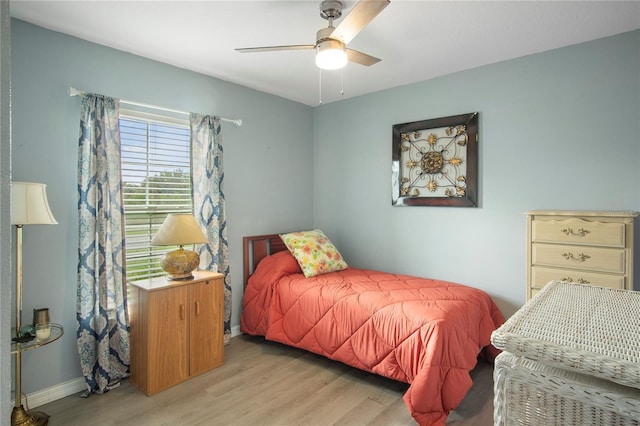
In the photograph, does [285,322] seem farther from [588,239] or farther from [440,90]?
[440,90]

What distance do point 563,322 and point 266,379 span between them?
100 inches

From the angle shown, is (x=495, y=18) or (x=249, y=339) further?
(x=249, y=339)

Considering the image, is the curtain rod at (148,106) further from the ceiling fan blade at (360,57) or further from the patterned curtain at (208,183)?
the ceiling fan blade at (360,57)

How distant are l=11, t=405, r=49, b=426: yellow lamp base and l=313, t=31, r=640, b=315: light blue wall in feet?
9.96

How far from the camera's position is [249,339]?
3633mm

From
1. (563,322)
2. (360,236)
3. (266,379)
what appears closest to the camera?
(563,322)

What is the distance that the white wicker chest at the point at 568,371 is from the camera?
0.52 metres

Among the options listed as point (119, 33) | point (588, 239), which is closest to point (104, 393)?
point (119, 33)

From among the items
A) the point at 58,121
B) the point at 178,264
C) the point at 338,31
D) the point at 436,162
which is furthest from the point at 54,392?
the point at 436,162

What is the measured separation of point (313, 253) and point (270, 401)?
1531mm

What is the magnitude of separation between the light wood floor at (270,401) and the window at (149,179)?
0.97 m

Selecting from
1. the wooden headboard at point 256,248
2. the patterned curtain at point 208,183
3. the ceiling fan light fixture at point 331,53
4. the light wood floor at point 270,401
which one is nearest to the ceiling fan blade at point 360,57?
the ceiling fan light fixture at point 331,53

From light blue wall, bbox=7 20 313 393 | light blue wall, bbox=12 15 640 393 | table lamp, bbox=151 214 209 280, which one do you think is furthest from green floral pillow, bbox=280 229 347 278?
light blue wall, bbox=7 20 313 393

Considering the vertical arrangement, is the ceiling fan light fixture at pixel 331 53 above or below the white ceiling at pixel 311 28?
below
